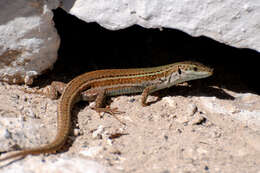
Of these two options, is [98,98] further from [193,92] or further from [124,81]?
[193,92]

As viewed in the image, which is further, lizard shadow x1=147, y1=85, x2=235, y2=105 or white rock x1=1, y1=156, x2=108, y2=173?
lizard shadow x1=147, y1=85, x2=235, y2=105

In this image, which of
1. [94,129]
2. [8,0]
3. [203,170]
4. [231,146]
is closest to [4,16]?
[8,0]

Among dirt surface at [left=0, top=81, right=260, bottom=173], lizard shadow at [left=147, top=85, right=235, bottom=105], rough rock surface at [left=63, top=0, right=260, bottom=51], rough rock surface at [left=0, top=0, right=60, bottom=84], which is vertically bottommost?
dirt surface at [left=0, top=81, right=260, bottom=173]

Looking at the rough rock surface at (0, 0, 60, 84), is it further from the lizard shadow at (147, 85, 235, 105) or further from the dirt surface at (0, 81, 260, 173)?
the lizard shadow at (147, 85, 235, 105)

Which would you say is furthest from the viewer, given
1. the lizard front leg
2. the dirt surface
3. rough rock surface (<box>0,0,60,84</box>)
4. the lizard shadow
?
the lizard shadow

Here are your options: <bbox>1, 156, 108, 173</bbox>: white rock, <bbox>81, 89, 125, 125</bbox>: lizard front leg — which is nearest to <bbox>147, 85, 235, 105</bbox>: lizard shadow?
<bbox>81, 89, 125, 125</bbox>: lizard front leg

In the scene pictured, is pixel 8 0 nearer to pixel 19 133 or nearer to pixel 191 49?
pixel 19 133

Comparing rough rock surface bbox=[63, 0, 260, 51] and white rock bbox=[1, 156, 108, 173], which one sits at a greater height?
rough rock surface bbox=[63, 0, 260, 51]
